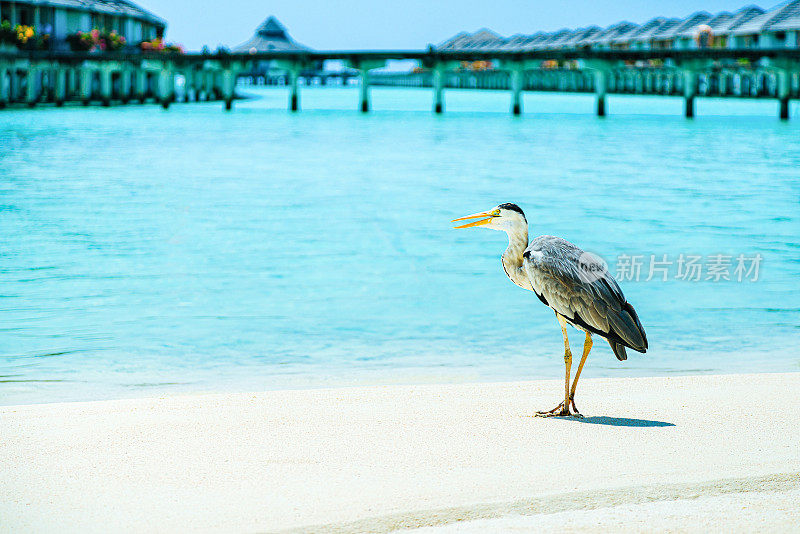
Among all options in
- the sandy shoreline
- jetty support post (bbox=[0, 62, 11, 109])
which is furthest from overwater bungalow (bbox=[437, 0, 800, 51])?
the sandy shoreline

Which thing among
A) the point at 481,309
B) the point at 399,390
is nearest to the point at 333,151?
the point at 481,309

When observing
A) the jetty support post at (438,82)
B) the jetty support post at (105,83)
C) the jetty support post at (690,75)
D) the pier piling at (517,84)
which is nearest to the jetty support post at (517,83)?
the pier piling at (517,84)

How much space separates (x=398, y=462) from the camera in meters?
5.12

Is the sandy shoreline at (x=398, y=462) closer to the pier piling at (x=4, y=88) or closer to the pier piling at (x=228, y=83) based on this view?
A: the pier piling at (x=4, y=88)

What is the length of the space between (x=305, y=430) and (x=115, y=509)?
153 centimetres

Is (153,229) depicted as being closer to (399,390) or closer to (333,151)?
(399,390)

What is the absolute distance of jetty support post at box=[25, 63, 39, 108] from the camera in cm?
6588

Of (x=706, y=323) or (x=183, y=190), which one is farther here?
(x=183, y=190)

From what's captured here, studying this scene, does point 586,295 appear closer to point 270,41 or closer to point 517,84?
point 517,84

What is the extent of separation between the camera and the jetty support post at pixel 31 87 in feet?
216

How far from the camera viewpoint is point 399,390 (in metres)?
7.38

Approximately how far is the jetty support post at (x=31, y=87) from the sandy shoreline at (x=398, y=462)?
6402 cm

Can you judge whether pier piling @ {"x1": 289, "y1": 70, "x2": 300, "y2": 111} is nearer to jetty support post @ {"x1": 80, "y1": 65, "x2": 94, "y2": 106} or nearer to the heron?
jetty support post @ {"x1": 80, "y1": 65, "x2": 94, "y2": 106}

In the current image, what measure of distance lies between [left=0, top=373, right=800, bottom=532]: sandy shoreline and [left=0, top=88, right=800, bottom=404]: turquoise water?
2575 millimetres
